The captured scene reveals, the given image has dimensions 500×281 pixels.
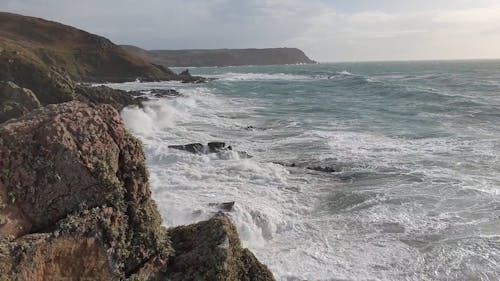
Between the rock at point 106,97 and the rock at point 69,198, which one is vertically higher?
the rock at point 69,198

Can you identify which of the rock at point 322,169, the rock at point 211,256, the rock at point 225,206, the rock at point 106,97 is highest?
the rock at point 211,256

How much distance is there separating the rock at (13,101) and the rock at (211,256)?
1183 cm

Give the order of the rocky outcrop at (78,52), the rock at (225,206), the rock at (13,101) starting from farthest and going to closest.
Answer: the rocky outcrop at (78,52)
the rock at (13,101)
the rock at (225,206)

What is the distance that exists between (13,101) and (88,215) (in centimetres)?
1304

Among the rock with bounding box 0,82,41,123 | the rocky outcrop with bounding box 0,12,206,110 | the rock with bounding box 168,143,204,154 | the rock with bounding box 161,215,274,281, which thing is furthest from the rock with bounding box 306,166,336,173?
the rocky outcrop with bounding box 0,12,206,110

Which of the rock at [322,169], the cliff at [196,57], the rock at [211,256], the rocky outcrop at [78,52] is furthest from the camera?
the cliff at [196,57]

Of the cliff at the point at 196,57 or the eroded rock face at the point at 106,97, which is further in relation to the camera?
the cliff at the point at 196,57

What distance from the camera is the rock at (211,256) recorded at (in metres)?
4.27

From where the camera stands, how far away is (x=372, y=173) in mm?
13805

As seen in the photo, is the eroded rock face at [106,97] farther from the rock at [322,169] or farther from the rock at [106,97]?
the rock at [322,169]

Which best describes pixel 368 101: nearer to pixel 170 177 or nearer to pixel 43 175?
pixel 170 177

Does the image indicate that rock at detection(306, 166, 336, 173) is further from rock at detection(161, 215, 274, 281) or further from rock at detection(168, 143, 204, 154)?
rock at detection(161, 215, 274, 281)

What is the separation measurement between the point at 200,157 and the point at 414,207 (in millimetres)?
6800

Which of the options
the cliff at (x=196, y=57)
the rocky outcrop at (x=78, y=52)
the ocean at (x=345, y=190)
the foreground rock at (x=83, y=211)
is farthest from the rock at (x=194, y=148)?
the cliff at (x=196, y=57)
